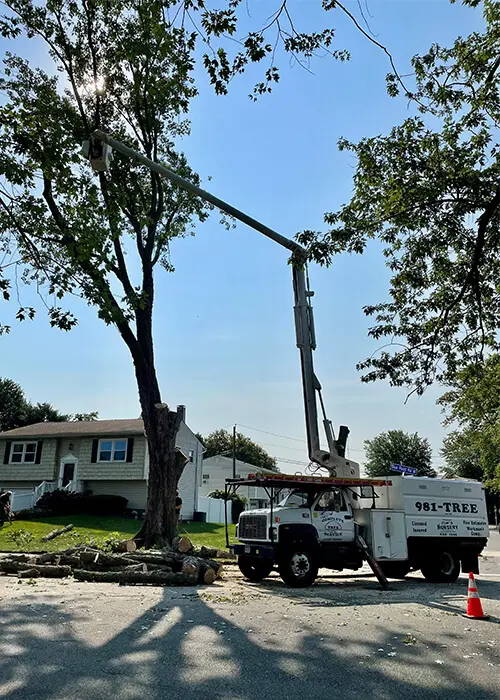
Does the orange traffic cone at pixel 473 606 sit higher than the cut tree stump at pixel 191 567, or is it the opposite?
the cut tree stump at pixel 191 567

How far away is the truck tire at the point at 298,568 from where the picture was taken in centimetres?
1280

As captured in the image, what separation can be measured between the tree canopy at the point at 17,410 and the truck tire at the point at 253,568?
50.6 m

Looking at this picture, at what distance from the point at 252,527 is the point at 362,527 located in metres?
2.79

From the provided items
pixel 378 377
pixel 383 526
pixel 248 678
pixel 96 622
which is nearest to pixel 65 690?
pixel 248 678

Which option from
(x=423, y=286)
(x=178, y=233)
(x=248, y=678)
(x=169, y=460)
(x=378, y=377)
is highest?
(x=178, y=233)

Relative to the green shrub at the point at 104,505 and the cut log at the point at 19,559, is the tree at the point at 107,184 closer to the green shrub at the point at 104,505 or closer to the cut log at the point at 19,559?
the cut log at the point at 19,559

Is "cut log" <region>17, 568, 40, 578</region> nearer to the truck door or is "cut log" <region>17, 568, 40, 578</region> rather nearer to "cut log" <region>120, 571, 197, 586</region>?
"cut log" <region>120, 571, 197, 586</region>

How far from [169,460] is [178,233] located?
27.8 feet

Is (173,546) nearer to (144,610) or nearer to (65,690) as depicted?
(144,610)

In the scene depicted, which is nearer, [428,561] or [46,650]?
[46,650]

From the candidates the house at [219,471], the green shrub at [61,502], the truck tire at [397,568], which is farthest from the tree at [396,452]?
the truck tire at [397,568]

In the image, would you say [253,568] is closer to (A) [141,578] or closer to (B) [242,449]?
(A) [141,578]

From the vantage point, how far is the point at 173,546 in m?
15.7

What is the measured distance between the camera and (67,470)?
115 ft
